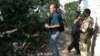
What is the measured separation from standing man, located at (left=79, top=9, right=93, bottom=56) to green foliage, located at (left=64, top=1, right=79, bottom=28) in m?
5.48

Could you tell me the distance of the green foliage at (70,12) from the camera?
48.7 ft

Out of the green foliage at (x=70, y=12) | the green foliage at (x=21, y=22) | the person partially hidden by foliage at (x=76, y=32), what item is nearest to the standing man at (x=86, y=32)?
the person partially hidden by foliage at (x=76, y=32)

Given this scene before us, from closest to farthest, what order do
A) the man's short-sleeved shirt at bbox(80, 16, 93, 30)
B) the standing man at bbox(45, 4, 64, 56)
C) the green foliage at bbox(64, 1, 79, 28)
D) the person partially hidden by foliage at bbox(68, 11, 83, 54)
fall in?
the standing man at bbox(45, 4, 64, 56), the man's short-sleeved shirt at bbox(80, 16, 93, 30), the person partially hidden by foliage at bbox(68, 11, 83, 54), the green foliage at bbox(64, 1, 79, 28)

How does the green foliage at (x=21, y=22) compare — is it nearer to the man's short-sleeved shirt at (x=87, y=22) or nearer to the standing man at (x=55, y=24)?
the standing man at (x=55, y=24)

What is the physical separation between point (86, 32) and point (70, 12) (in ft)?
20.5

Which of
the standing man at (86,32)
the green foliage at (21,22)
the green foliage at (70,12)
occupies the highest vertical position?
the green foliage at (21,22)

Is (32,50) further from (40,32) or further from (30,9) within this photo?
(30,9)

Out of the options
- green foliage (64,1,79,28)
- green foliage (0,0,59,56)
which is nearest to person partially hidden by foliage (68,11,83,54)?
green foliage (64,1,79,28)

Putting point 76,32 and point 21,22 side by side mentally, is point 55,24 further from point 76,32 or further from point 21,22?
point 21,22

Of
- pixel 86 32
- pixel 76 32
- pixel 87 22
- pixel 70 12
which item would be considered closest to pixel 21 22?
pixel 87 22

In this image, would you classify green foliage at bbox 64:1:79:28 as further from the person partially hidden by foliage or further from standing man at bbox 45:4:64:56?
standing man at bbox 45:4:64:56

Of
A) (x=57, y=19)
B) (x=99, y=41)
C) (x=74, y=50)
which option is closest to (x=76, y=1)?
(x=74, y=50)

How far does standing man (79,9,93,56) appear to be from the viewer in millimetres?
8711

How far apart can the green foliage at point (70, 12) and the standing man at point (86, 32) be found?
18.0 feet
